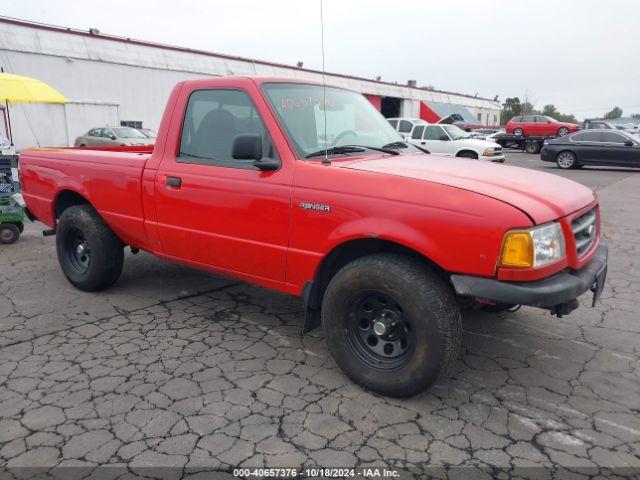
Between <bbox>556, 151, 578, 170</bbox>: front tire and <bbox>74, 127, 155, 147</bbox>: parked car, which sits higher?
<bbox>74, 127, 155, 147</bbox>: parked car

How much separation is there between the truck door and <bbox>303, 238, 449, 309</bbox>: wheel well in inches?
11.2

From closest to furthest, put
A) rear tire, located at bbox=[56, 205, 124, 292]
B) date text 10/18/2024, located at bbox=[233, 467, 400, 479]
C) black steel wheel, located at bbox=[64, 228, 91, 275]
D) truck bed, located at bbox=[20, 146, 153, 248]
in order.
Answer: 1. date text 10/18/2024, located at bbox=[233, 467, 400, 479]
2. truck bed, located at bbox=[20, 146, 153, 248]
3. rear tire, located at bbox=[56, 205, 124, 292]
4. black steel wheel, located at bbox=[64, 228, 91, 275]

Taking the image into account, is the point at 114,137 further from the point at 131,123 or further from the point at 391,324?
the point at 391,324

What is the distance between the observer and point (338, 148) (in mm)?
3504

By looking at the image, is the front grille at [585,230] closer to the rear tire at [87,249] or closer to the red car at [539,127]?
the rear tire at [87,249]

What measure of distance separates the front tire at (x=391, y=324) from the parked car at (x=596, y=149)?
687 inches

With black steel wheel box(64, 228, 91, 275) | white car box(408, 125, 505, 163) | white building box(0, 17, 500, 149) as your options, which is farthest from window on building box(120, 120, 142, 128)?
black steel wheel box(64, 228, 91, 275)

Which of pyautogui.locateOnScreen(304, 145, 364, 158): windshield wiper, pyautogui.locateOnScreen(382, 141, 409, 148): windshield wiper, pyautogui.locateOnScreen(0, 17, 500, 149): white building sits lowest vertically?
pyautogui.locateOnScreen(304, 145, 364, 158): windshield wiper

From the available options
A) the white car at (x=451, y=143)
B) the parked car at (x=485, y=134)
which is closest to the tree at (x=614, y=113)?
the parked car at (x=485, y=134)

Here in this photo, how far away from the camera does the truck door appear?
3.35 metres

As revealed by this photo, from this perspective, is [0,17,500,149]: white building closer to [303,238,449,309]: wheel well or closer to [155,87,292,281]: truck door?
[155,87,292,281]: truck door

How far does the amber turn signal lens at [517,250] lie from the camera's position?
8.29 ft

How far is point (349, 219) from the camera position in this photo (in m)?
2.96

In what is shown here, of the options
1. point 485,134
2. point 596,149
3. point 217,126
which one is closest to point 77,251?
point 217,126
